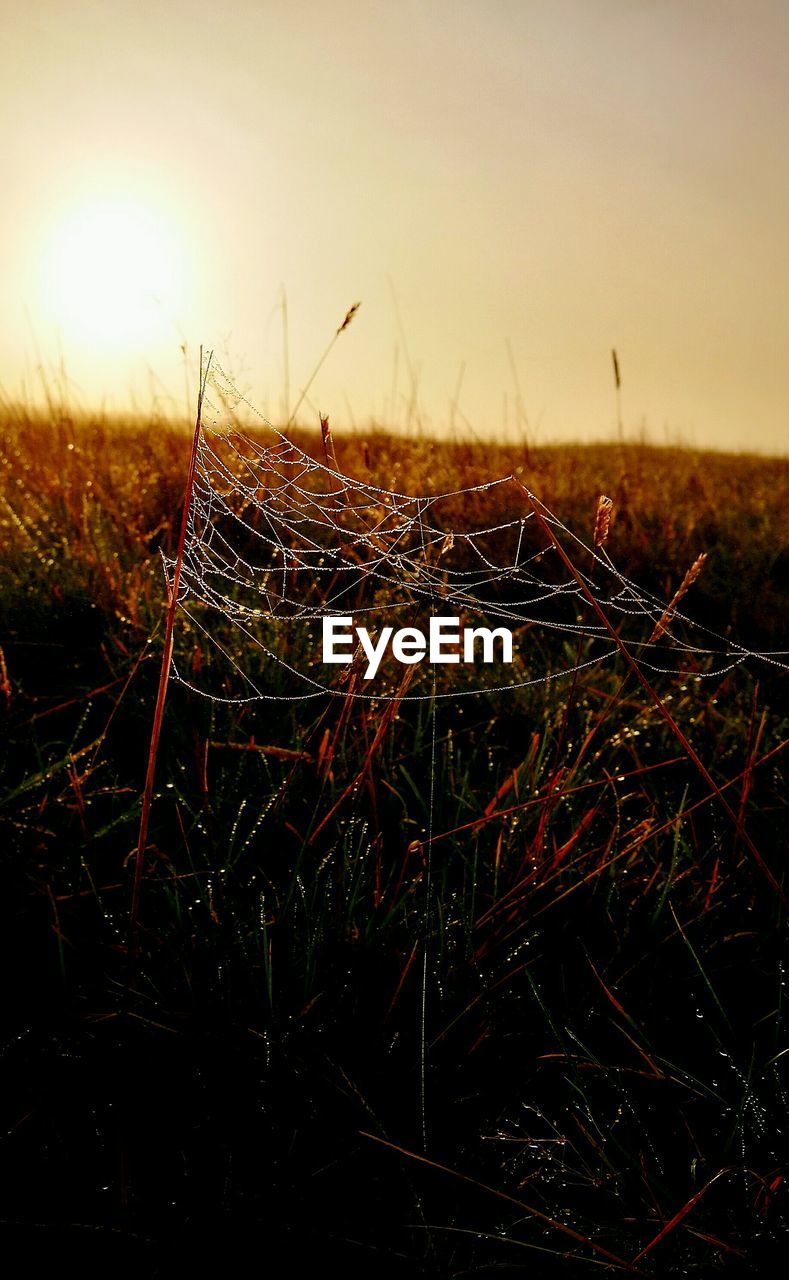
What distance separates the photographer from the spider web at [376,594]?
1.82 meters

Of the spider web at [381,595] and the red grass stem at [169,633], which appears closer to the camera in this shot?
the red grass stem at [169,633]

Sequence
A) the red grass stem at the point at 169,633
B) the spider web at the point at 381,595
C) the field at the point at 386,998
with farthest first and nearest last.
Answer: the spider web at the point at 381,595
the field at the point at 386,998
the red grass stem at the point at 169,633

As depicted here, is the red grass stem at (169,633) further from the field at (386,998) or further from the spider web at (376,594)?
the spider web at (376,594)

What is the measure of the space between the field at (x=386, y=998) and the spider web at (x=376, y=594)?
13 centimetres

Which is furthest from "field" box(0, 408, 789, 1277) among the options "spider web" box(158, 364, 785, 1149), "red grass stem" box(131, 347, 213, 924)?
"red grass stem" box(131, 347, 213, 924)

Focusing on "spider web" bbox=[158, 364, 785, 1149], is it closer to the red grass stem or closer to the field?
the field

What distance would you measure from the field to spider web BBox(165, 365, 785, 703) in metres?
0.13

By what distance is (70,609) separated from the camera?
2.41m

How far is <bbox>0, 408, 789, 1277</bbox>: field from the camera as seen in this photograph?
41.1 inches

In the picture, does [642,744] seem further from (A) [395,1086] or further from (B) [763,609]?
(B) [763,609]

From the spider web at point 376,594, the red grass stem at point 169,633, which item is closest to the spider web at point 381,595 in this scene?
the spider web at point 376,594

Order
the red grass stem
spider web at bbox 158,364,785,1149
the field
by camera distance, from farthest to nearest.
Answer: spider web at bbox 158,364,785,1149, the field, the red grass stem

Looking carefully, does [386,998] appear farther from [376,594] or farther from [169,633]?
[376,594]

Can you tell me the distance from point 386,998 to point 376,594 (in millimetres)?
1239
